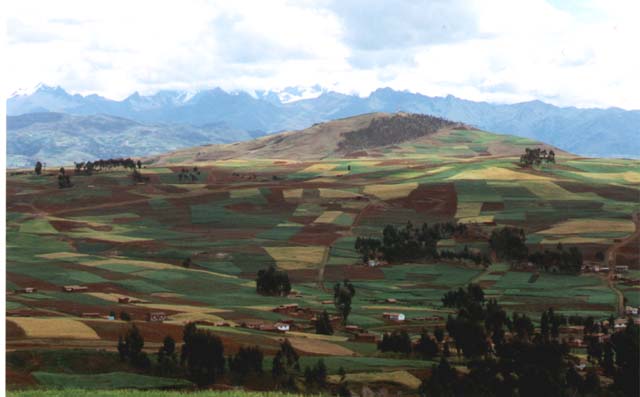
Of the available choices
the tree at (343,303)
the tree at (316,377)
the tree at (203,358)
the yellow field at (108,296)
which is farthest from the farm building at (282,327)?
the yellow field at (108,296)

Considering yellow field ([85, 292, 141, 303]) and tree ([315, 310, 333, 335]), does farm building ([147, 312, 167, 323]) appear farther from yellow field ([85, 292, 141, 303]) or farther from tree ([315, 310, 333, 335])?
tree ([315, 310, 333, 335])

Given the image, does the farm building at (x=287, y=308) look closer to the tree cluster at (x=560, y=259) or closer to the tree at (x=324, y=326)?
the tree at (x=324, y=326)

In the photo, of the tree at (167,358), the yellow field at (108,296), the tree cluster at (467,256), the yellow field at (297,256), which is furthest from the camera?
the tree cluster at (467,256)

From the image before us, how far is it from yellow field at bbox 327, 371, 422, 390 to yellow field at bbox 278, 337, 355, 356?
10449 millimetres

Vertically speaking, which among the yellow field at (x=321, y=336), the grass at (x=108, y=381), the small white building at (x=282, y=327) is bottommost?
the yellow field at (x=321, y=336)

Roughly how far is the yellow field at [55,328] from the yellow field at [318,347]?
2161 centimetres

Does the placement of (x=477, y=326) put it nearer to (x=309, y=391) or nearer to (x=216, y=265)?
(x=309, y=391)

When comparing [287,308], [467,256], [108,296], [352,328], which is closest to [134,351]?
[352,328]

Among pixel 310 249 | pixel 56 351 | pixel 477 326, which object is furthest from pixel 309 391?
pixel 310 249

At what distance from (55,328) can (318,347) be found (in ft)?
94.0

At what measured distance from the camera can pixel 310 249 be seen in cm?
16888

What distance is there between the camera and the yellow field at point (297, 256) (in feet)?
500

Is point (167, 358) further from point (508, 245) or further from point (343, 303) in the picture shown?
point (508, 245)

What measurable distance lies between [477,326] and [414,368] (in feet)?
58.7
